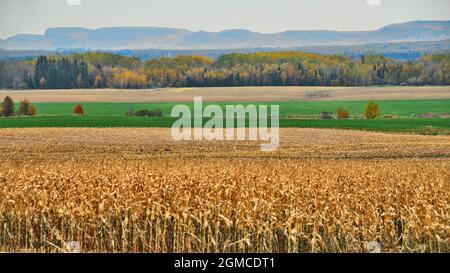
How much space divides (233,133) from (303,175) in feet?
95.5

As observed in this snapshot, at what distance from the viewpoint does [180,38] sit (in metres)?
73.9

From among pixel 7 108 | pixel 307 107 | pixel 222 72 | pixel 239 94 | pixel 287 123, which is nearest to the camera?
pixel 287 123

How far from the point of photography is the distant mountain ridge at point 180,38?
46469 mm

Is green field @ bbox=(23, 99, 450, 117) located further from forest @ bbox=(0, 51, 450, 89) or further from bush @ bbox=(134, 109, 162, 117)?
forest @ bbox=(0, 51, 450, 89)

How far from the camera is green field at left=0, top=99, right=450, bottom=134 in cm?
5762

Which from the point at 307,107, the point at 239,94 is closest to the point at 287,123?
the point at 307,107

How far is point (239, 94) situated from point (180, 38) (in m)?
22.1

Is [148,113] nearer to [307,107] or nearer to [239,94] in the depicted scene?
[307,107]

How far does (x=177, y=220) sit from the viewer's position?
45.1 feet

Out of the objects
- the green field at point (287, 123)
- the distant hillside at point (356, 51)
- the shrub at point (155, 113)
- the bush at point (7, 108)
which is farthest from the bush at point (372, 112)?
the distant hillside at point (356, 51)

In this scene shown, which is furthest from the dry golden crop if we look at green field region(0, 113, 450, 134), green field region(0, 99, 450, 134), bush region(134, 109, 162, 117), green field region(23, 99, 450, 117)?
green field region(23, 99, 450, 117)

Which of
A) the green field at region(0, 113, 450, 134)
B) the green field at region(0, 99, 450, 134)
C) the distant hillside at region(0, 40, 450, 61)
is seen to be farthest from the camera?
the distant hillside at region(0, 40, 450, 61)

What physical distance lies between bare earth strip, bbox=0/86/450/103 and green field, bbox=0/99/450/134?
3508 millimetres
